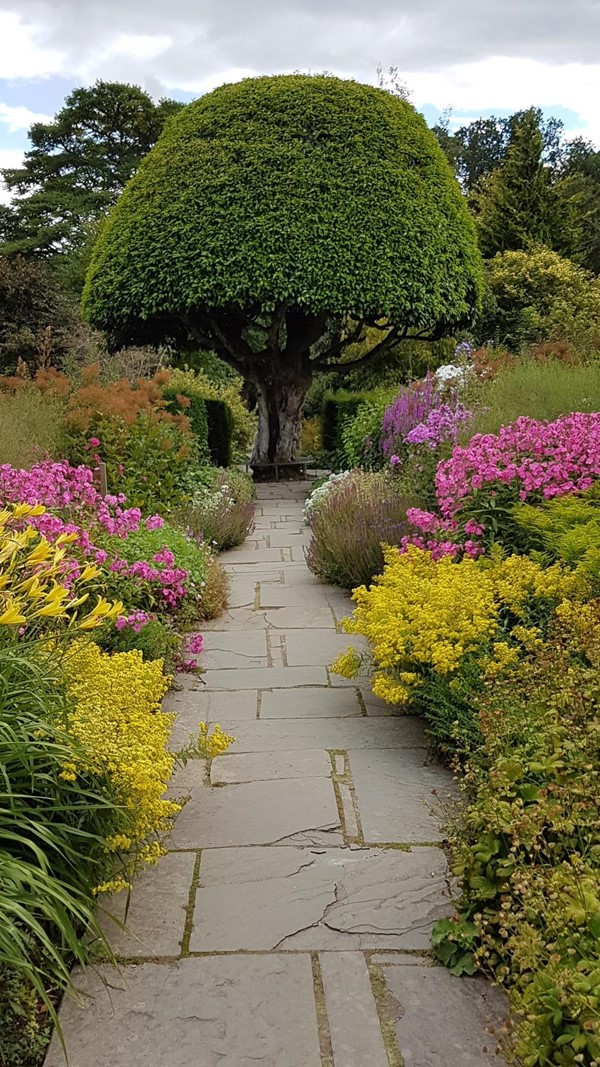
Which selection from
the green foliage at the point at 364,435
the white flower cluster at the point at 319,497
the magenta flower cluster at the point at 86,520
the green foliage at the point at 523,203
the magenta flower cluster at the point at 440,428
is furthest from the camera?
the green foliage at the point at 523,203

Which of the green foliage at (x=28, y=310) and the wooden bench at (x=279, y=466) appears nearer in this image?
the wooden bench at (x=279, y=466)

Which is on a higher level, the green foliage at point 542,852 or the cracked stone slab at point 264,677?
the green foliage at point 542,852

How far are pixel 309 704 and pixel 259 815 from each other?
1.12 metres

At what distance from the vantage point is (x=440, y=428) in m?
7.79

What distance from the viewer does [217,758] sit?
3.45 metres

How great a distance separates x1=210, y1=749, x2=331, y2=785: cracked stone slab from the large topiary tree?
8561 mm

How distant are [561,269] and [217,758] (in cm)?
1811

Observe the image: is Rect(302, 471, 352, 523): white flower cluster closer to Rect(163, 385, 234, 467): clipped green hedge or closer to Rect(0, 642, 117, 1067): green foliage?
Rect(163, 385, 234, 467): clipped green hedge

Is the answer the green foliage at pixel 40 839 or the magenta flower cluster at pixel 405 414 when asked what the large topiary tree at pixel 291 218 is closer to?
the magenta flower cluster at pixel 405 414

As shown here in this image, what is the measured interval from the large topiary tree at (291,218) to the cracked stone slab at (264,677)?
7.52m

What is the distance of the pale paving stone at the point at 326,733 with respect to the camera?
11.7 ft

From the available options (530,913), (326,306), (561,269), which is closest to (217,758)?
(530,913)

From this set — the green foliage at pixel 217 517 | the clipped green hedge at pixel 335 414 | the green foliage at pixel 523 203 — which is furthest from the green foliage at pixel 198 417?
the green foliage at pixel 523 203

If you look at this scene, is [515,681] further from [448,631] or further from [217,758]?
[217,758]
